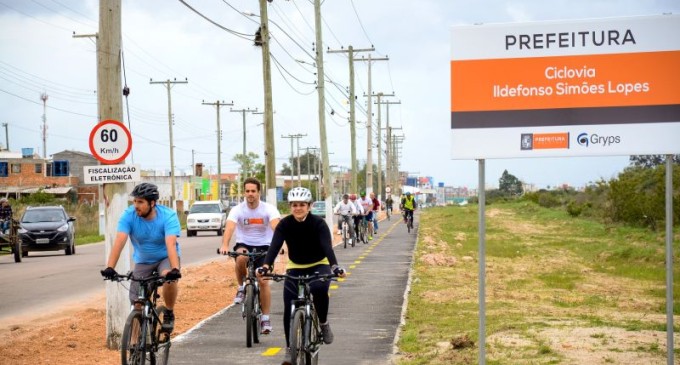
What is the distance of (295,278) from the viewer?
31.2 feet

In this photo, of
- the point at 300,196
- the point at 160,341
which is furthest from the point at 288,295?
the point at 160,341

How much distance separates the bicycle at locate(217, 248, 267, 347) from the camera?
38.7 feet

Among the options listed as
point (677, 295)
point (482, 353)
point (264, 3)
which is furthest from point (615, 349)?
point (264, 3)

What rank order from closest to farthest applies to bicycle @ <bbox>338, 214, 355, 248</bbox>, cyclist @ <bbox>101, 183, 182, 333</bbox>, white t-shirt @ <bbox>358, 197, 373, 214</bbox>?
cyclist @ <bbox>101, 183, 182, 333</bbox>
bicycle @ <bbox>338, 214, 355, 248</bbox>
white t-shirt @ <bbox>358, 197, 373, 214</bbox>

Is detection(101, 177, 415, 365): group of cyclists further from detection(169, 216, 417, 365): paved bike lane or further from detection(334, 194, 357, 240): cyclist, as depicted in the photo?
detection(334, 194, 357, 240): cyclist

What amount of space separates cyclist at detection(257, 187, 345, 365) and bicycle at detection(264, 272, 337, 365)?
0.11 meters

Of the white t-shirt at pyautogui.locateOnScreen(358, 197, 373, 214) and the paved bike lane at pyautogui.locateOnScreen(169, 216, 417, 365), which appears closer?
the paved bike lane at pyautogui.locateOnScreen(169, 216, 417, 365)

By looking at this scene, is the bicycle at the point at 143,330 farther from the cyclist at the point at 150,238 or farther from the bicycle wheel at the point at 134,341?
the cyclist at the point at 150,238

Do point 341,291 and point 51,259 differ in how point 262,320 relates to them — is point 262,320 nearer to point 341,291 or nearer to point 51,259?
point 341,291

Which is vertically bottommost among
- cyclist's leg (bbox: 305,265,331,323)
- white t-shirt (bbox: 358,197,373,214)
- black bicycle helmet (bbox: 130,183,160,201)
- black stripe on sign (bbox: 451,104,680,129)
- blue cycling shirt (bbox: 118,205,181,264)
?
cyclist's leg (bbox: 305,265,331,323)

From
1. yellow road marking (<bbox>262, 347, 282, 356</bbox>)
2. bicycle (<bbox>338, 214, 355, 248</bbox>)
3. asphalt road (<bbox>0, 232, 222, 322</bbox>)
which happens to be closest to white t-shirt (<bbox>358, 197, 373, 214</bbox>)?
bicycle (<bbox>338, 214, 355, 248</bbox>)

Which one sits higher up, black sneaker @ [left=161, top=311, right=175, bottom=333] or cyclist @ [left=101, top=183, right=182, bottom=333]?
cyclist @ [left=101, top=183, right=182, bottom=333]

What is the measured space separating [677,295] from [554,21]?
41.1 feet

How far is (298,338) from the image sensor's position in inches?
360
